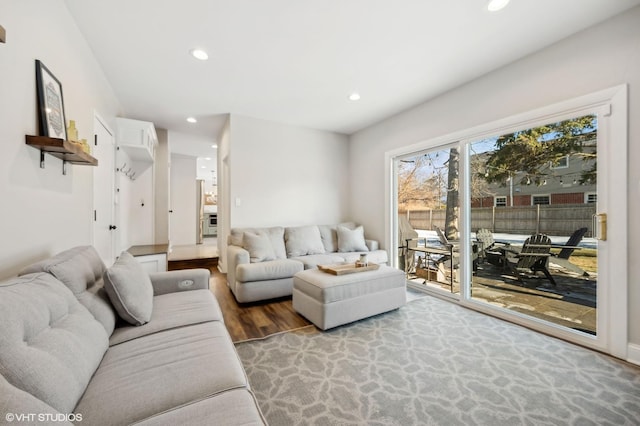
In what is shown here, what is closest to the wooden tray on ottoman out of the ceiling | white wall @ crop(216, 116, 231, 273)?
white wall @ crop(216, 116, 231, 273)

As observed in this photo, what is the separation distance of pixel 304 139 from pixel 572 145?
3.52 metres

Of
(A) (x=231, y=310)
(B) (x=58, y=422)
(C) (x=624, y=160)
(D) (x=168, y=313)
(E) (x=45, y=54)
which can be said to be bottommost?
(A) (x=231, y=310)

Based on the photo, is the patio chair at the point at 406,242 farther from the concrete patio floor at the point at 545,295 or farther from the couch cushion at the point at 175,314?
the couch cushion at the point at 175,314

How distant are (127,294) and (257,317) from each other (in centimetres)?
153

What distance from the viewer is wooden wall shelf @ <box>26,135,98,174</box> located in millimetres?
1431

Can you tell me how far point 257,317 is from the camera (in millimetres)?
2818

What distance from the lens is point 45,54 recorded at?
5.35 feet

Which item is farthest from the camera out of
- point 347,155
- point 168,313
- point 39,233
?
point 347,155

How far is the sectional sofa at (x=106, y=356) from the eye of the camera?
76cm

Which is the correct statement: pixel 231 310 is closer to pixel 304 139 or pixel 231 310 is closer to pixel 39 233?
pixel 39 233

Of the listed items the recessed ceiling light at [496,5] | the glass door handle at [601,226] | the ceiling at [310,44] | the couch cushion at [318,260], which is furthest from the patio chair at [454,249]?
the recessed ceiling light at [496,5]

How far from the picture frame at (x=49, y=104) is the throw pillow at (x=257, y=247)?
6.98 feet

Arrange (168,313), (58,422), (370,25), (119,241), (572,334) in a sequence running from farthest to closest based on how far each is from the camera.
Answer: (119,241), (572,334), (370,25), (168,313), (58,422)

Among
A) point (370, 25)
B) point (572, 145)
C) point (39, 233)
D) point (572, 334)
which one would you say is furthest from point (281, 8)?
point (572, 334)
